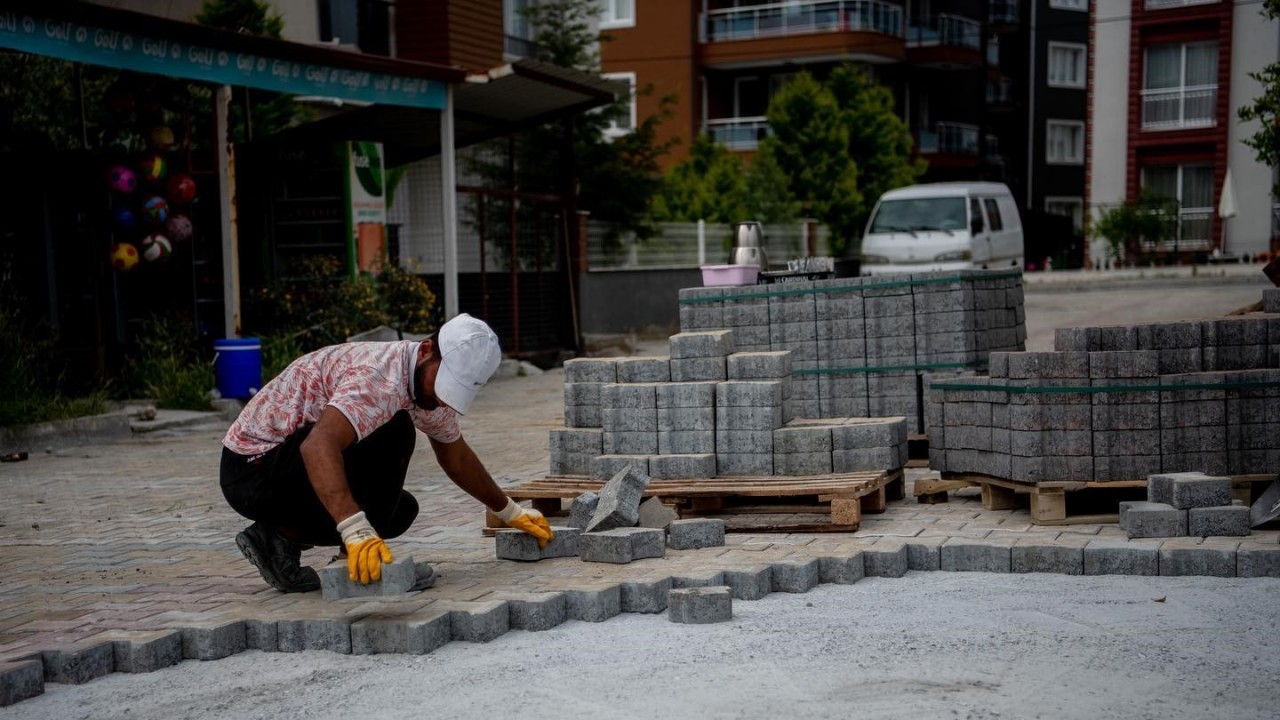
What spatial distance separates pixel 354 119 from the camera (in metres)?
17.5

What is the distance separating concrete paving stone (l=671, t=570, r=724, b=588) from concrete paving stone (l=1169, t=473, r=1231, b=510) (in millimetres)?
2576

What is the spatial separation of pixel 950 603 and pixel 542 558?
2.14 m

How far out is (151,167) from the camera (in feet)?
48.1

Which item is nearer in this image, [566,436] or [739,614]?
[739,614]

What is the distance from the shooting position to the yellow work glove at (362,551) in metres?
5.55

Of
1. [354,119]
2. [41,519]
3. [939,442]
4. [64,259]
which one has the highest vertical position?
[354,119]

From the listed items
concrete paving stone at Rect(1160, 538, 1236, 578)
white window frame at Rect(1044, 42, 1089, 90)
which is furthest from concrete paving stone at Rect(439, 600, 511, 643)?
white window frame at Rect(1044, 42, 1089, 90)

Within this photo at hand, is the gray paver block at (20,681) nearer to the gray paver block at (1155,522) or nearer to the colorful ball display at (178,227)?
the gray paver block at (1155,522)

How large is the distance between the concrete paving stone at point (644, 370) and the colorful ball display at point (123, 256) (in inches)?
323

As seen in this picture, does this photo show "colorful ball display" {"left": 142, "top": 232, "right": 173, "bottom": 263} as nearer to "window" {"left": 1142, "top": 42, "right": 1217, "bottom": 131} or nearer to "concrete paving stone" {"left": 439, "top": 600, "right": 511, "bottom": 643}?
"concrete paving stone" {"left": 439, "top": 600, "right": 511, "bottom": 643}

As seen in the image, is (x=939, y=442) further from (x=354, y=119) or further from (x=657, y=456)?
(x=354, y=119)

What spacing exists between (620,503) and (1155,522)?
2865 millimetres

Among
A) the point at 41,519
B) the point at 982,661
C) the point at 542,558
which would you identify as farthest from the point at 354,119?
the point at 982,661

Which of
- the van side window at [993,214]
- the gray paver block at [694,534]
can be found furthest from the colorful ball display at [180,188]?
the van side window at [993,214]
